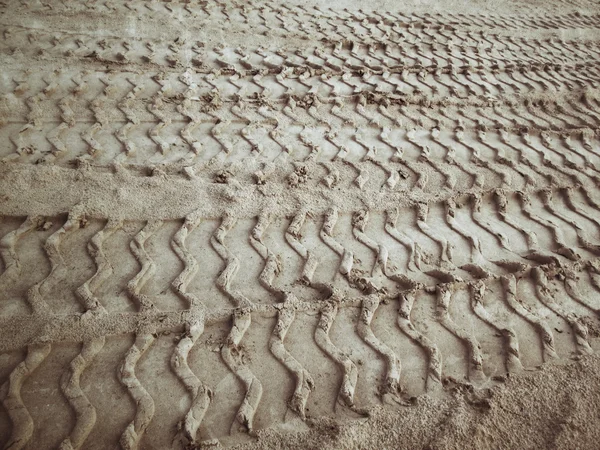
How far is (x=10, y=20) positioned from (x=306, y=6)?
11.6 feet

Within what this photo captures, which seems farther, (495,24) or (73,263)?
(495,24)

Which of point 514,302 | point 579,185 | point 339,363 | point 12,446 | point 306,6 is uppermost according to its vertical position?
point 306,6

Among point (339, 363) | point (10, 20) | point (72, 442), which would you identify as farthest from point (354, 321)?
point (10, 20)

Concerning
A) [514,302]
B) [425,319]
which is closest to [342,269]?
[425,319]

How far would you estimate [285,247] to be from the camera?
2.51 m

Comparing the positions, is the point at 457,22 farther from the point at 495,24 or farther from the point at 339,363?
the point at 339,363

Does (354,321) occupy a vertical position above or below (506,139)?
below

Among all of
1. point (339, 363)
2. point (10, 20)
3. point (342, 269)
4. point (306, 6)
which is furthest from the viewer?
point (306, 6)

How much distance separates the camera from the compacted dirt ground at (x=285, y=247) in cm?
176

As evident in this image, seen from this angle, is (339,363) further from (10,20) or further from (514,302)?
(10,20)

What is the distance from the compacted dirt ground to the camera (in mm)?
1758

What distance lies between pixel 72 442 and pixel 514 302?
2239 millimetres

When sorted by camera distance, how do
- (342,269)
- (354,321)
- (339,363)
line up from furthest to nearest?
(342,269) < (354,321) < (339,363)

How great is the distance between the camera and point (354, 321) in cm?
214
